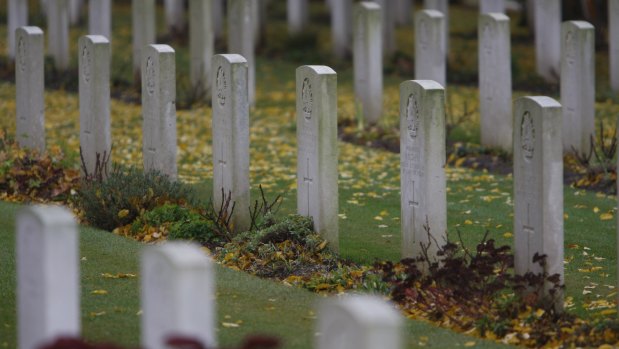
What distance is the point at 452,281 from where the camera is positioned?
807 centimetres

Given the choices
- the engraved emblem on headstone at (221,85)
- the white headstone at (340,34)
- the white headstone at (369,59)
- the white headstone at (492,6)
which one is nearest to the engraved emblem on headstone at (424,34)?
the white headstone at (369,59)

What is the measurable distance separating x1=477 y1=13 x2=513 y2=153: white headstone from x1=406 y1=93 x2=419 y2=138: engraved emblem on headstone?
20.4 ft

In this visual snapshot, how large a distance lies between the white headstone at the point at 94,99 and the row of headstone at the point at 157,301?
634 cm

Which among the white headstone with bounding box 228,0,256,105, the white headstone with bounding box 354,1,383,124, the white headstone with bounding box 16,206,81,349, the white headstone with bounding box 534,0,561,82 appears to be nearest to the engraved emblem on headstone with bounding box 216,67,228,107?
the white headstone with bounding box 16,206,81,349

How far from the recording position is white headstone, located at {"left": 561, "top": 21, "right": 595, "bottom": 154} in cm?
1397

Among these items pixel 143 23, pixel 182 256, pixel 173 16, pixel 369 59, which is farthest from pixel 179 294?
pixel 173 16

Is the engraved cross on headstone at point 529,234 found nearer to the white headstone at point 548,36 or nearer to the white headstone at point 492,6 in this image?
the white headstone at point 548,36

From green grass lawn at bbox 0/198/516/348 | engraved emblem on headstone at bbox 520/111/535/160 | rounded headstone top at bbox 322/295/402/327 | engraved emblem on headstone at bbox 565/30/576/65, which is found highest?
engraved emblem on headstone at bbox 565/30/576/65

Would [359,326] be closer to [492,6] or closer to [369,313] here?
[369,313]

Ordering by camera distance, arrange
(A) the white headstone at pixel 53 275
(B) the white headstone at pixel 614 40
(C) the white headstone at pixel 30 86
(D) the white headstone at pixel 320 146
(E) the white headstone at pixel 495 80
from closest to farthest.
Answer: (A) the white headstone at pixel 53 275
(D) the white headstone at pixel 320 146
(C) the white headstone at pixel 30 86
(E) the white headstone at pixel 495 80
(B) the white headstone at pixel 614 40

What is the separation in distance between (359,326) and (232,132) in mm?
A: 6096

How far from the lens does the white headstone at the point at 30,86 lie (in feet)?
42.2

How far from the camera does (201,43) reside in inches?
782

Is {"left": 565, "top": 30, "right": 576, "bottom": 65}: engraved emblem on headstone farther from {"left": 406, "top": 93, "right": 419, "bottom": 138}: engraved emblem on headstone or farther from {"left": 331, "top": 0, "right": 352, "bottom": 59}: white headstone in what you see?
{"left": 331, "top": 0, "right": 352, "bottom": 59}: white headstone
